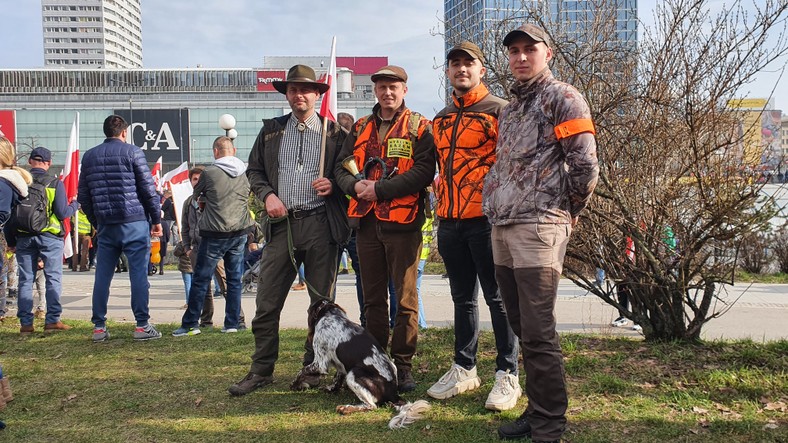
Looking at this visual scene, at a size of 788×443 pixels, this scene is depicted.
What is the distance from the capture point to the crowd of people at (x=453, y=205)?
3229 millimetres

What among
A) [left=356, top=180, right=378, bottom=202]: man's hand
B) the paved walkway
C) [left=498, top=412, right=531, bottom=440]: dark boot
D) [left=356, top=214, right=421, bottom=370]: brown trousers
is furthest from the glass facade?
[left=498, top=412, right=531, bottom=440]: dark boot

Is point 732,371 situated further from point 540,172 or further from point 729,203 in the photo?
point 540,172

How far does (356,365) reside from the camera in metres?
3.99

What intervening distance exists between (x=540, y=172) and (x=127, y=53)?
186m

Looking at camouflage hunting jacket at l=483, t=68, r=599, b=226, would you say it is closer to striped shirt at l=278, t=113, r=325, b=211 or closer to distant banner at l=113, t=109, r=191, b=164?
striped shirt at l=278, t=113, r=325, b=211

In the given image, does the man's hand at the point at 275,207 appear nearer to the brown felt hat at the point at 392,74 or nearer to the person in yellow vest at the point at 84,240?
the brown felt hat at the point at 392,74

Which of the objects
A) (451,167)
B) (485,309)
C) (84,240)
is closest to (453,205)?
(451,167)

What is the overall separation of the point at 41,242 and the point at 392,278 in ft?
15.6

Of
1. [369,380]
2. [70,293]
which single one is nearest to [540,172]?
[369,380]

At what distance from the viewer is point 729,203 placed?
4359mm

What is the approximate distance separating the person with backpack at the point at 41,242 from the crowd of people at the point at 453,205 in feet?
4.27

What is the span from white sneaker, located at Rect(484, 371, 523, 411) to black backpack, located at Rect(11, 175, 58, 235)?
539cm

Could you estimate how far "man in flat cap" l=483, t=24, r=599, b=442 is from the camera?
320 centimetres

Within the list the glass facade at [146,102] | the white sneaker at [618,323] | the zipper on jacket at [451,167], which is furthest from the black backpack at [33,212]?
the glass facade at [146,102]
